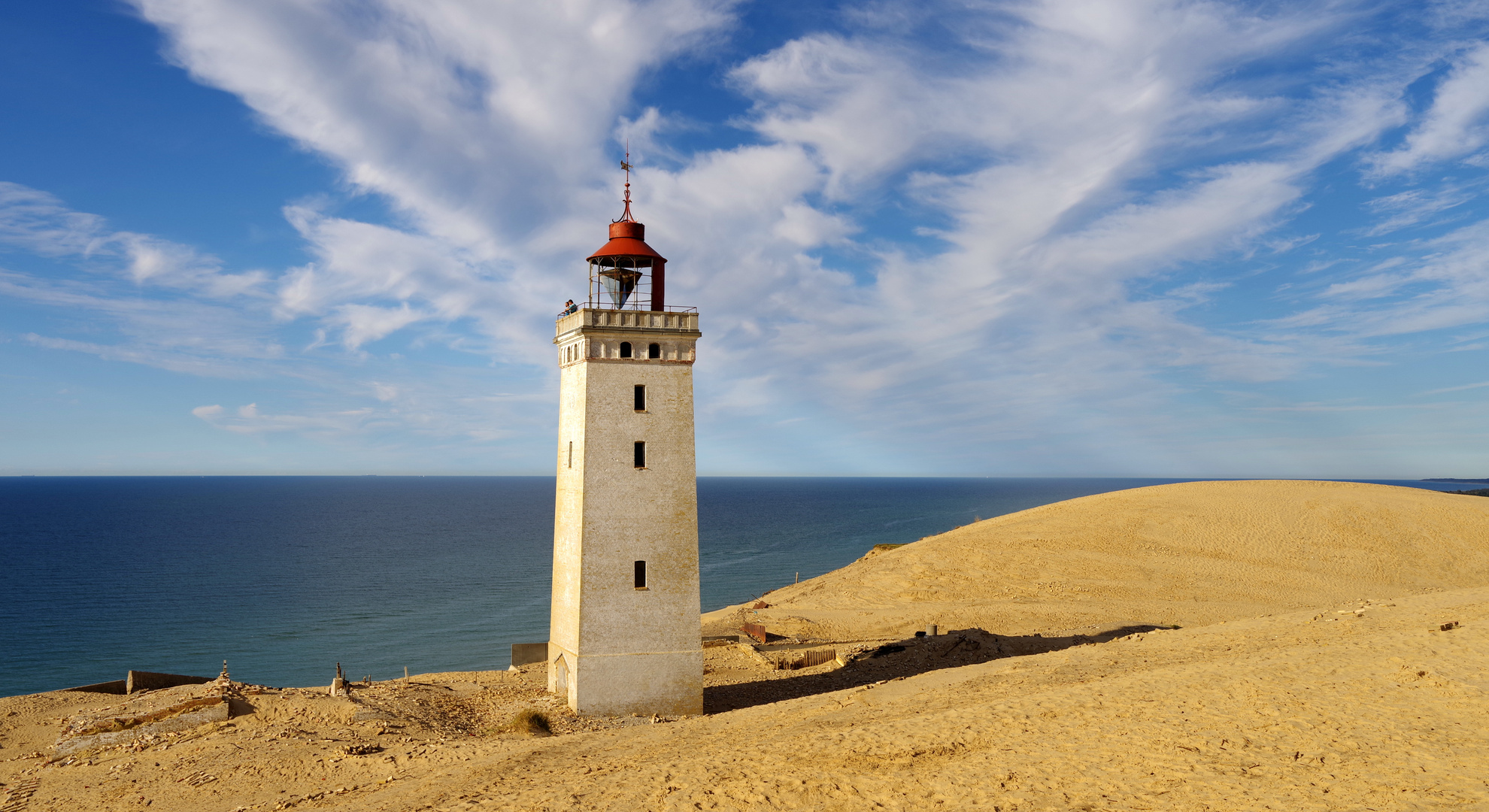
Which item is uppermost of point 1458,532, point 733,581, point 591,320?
point 591,320

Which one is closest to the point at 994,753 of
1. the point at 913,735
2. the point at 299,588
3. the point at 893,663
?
the point at 913,735

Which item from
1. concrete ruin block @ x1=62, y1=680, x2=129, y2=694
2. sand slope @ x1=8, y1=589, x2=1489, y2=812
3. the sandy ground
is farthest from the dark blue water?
sand slope @ x1=8, y1=589, x2=1489, y2=812

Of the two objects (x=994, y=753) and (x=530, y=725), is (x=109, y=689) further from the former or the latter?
(x=994, y=753)

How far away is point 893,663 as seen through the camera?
29.7 meters

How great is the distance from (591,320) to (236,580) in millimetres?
72079

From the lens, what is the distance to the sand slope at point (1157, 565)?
142 feet

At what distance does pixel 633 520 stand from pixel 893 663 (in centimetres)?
1262

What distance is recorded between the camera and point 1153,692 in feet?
57.2

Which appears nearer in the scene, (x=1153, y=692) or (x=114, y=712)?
(x=1153, y=692)

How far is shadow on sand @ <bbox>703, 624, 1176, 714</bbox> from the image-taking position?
88.5 ft

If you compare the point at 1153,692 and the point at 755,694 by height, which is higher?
the point at 1153,692

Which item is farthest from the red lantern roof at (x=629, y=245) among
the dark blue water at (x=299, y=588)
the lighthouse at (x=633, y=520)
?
the dark blue water at (x=299, y=588)

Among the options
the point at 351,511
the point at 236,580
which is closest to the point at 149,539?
the point at 236,580

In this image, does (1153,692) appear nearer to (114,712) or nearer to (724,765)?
(724,765)
